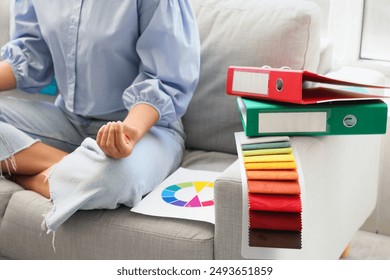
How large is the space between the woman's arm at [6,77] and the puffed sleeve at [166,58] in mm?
376

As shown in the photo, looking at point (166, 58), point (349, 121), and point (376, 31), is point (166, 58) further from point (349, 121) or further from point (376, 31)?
point (376, 31)

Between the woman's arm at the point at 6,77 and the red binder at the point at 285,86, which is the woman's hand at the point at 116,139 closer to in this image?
the red binder at the point at 285,86

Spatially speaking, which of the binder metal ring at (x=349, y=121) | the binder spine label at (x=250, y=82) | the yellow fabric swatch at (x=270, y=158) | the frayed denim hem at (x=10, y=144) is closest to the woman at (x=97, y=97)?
the frayed denim hem at (x=10, y=144)

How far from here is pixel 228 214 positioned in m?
1.40

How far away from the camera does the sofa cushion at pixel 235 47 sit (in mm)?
1806

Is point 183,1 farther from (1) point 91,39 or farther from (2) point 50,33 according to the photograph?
(2) point 50,33

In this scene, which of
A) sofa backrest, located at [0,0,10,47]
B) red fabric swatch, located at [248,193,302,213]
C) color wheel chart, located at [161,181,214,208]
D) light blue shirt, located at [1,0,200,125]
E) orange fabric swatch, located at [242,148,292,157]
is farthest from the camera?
sofa backrest, located at [0,0,10,47]

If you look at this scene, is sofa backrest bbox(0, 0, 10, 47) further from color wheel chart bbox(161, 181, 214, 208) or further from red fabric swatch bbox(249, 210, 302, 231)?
red fabric swatch bbox(249, 210, 302, 231)

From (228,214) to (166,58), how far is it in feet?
1.53

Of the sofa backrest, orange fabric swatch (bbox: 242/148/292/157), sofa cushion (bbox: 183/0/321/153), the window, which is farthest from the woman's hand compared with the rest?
the window

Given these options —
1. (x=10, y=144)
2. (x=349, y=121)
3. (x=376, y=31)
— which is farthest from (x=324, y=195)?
(x=376, y=31)

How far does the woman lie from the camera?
1.54 meters

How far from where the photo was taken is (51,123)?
Result: 1854 millimetres
